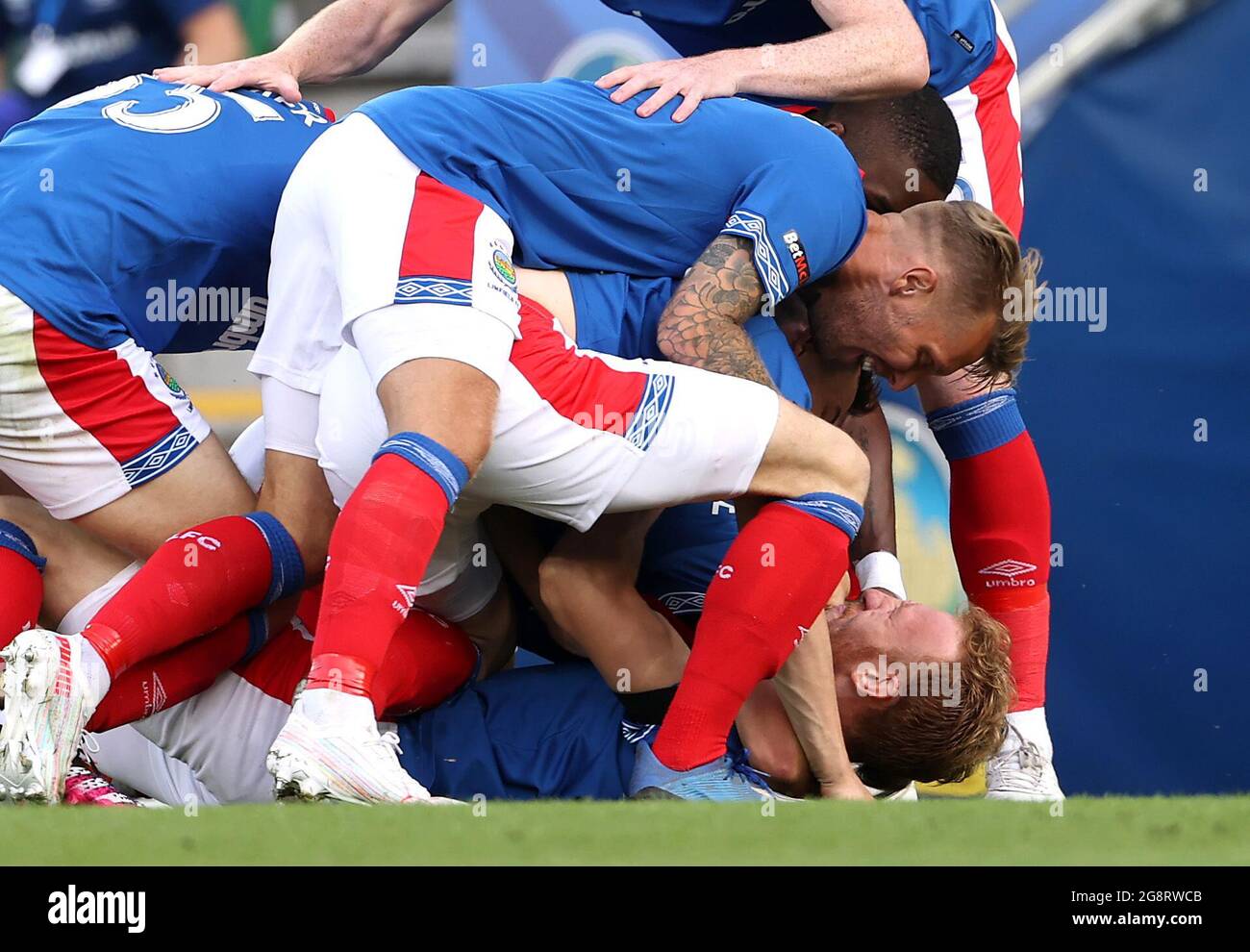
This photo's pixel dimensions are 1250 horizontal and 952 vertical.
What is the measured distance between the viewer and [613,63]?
328 cm

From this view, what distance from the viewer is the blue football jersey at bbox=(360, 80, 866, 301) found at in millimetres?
2154

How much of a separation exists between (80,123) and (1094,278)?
197 centimetres

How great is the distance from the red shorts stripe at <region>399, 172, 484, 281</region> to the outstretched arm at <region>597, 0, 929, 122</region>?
1.32 ft

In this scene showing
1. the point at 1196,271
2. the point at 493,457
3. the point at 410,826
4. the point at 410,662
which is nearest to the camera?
the point at 410,826

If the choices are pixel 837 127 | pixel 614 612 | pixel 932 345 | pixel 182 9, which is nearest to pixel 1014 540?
pixel 932 345

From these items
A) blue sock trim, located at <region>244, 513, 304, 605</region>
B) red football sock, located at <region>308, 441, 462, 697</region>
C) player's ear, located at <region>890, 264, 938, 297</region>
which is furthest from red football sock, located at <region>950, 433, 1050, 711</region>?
red football sock, located at <region>308, 441, 462, 697</region>

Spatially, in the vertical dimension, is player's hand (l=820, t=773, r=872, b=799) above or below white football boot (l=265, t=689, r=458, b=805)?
below

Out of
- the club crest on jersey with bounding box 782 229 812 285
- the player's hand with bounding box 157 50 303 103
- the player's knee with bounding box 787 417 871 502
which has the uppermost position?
the player's hand with bounding box 157 50 303 103

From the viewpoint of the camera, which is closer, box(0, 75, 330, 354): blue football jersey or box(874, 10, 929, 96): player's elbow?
box(0, 75, 330, 354): blue football jersey

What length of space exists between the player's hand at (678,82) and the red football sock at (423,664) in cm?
79

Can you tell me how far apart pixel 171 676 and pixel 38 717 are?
0.33 meters

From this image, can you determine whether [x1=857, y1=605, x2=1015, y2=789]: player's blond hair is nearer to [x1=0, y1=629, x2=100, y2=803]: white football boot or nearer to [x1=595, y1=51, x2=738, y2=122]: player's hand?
[x1=595, y1=51, x2=738, y2=122]: player's hand
